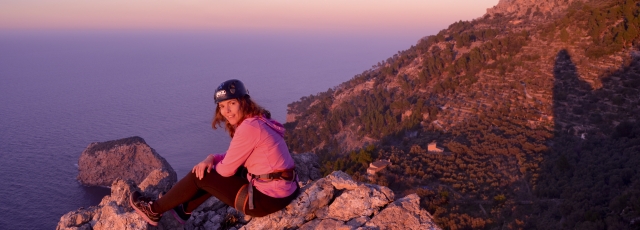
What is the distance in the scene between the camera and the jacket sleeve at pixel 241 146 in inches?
162

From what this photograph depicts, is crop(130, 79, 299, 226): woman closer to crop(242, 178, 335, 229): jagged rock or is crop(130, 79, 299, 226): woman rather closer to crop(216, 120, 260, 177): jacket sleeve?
crop(216, 120, 260, 177): jacket sleeve

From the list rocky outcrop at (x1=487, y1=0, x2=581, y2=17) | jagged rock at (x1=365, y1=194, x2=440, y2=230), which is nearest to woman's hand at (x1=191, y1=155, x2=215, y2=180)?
jagged rock at (x1=365, y1=194, x2=440, y2=230)

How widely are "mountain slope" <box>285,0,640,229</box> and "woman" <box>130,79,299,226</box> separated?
893 centimetres

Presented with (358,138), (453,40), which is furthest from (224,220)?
(453,40)

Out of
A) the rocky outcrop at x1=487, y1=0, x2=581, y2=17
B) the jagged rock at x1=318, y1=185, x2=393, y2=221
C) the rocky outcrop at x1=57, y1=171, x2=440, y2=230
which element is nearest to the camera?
the rocky outcrop at x1=57, y1=171, x2=440, y2=230

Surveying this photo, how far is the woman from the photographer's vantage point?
418cm

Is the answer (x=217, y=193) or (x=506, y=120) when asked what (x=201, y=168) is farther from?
(x=506, y=120)

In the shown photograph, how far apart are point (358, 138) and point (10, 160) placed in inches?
1604

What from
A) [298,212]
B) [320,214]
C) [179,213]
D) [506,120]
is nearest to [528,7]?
[506,120]

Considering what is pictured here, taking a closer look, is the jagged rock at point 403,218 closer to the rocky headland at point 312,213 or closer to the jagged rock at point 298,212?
the rocky headland at point 312,213

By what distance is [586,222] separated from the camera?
37.4 feet

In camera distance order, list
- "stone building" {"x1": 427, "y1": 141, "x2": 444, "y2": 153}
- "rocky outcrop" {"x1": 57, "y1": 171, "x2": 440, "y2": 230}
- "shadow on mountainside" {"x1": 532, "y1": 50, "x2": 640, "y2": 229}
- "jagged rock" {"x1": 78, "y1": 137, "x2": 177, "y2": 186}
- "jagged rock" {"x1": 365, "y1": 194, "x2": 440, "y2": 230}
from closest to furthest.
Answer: "jagged rock" {"x1": 365, "y1": 194, "x2": 440, "y2": 230}
"rocky outcrop" {"x1": 57, "y1": 171, "x2": 440, "y2": 230}
"shadow on mountainside" {"x1": 532, "y1": 50, "x2": 640, "y2": 229}
"stone building" {"x1": 427, "y1": 141, "x2": 444, "y2": 153}
"jagged rock" {"x1": 78, "y1": 137, "x2": 177, "y2": 186}

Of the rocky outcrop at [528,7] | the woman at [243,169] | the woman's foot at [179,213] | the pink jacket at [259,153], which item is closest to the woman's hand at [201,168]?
the woman at [243,169]

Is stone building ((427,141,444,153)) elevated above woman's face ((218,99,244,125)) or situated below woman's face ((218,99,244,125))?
below
